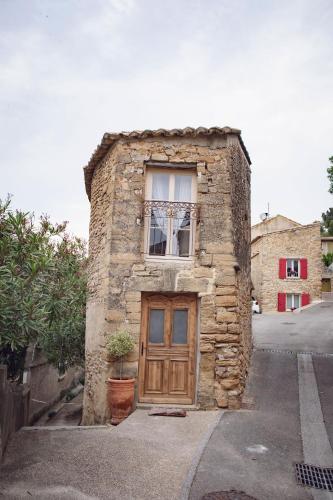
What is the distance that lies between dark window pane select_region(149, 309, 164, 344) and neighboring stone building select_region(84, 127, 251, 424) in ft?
0.06

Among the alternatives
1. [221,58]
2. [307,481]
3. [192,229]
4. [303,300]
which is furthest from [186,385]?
[303,300]

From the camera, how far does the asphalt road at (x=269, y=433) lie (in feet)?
14.6

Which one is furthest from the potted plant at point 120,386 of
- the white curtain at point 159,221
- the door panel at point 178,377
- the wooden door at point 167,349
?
the white curtain at point 159,221

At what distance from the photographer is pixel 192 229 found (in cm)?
830

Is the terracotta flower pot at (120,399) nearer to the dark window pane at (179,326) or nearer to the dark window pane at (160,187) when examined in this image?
the dark window pane at (179,326)

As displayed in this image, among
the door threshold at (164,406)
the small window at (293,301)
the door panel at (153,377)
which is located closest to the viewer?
the door threshold at (164,406)

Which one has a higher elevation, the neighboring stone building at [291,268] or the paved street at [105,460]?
the neighboring stone building at [291,268]

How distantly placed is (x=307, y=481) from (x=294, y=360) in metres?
6.77

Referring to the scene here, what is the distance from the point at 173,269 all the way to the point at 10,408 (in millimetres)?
3616

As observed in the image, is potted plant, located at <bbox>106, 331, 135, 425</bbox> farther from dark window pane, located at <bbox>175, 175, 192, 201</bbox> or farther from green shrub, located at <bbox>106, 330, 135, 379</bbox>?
dark window pane, located at <bbox>175, 175, 192, 201</bbox>

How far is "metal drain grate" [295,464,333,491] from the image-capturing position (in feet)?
14.8

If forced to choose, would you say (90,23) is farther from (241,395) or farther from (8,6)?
(241,395)

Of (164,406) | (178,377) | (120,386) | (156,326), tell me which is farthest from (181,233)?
(164,406)

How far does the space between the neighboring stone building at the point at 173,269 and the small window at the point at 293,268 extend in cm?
1818
